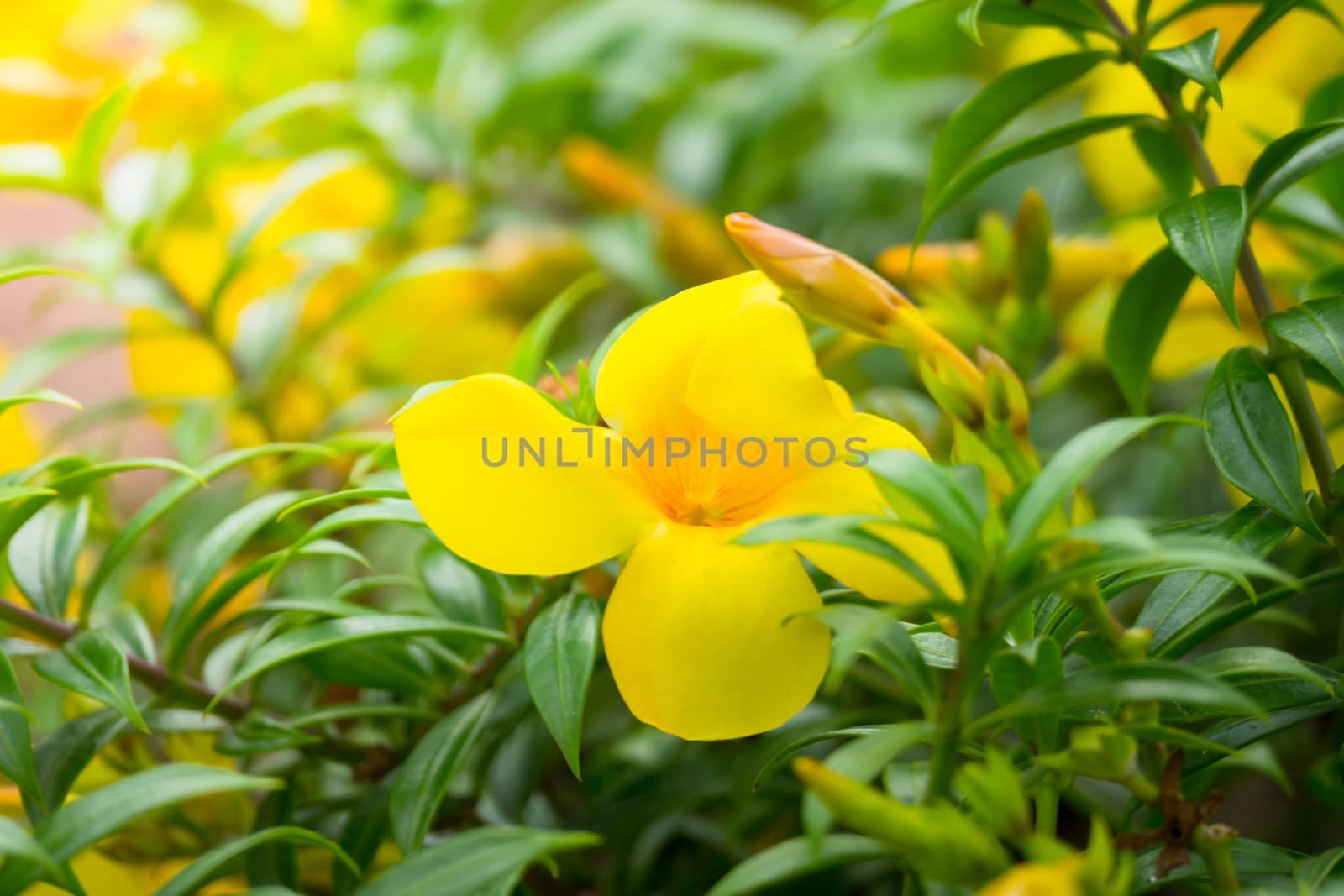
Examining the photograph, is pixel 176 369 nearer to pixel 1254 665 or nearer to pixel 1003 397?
pixel 1003 397

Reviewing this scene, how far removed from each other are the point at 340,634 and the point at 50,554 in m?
0.22

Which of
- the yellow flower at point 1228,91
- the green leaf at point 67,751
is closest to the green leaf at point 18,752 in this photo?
the green leaf at point 67,751

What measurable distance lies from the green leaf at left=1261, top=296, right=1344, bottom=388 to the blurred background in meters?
0.20

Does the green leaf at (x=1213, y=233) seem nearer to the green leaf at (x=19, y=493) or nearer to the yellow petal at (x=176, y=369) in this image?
the green leaf at (x=19, y=493)

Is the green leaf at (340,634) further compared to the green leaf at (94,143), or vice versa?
the green leaf at (94,143)

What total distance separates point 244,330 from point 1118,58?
2.69 feet

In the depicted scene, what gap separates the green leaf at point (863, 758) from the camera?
0.40 m

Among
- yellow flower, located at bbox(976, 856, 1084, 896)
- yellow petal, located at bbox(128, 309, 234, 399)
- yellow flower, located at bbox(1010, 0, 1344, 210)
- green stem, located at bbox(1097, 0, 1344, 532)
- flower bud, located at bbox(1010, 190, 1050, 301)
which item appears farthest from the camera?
yellow petal, located at bbox(128, 309, 234, 399)

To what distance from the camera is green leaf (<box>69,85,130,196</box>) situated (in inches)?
37.0

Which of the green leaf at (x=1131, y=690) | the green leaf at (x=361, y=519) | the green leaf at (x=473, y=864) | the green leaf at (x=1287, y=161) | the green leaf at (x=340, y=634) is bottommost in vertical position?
the green leaf at (x=473, y=864)

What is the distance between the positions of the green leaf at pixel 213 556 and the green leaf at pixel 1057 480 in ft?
1.32

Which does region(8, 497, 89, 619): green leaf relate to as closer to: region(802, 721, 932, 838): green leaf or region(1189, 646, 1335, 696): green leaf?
region(802, 721, 932, 838): green leaf

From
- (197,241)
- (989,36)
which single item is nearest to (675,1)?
(989,36)

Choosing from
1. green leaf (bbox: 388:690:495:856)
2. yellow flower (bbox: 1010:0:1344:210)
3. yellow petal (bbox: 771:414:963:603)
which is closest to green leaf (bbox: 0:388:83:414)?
green leaf (bbox: 388:690:495:856)
